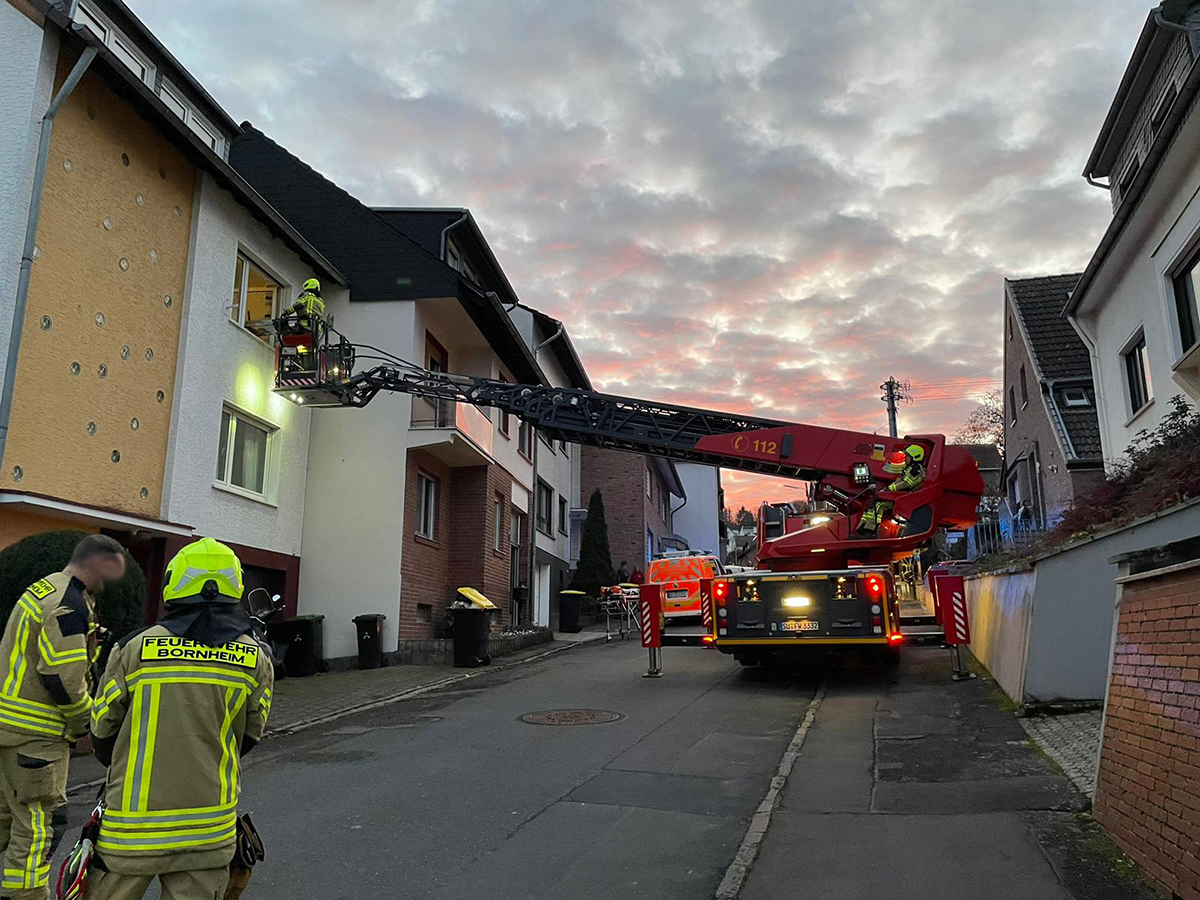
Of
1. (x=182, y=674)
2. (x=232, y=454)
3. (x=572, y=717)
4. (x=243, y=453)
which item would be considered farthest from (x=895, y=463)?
(x=182, y=674)

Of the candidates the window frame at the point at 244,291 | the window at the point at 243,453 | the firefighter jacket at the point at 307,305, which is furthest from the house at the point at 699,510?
the firefighter jacket at the point at 307,305

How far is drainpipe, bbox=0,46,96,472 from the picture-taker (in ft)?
30.2

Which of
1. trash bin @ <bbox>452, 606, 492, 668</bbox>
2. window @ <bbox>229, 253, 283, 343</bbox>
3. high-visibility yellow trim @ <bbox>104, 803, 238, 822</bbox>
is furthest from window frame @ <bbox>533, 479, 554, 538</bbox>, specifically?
high-visibility yellow trim @ <bbox>104, 803, 238, 822</bbox>

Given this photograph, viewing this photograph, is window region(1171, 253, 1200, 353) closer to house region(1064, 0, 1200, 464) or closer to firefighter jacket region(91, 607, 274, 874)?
house region(1064, 0, 1200, 464)

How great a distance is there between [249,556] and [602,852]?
10.7 metres

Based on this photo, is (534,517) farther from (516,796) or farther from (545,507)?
(516,796)

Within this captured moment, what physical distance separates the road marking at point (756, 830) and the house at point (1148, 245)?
23.1 ft

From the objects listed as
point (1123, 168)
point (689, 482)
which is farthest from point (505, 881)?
point (689, 482)

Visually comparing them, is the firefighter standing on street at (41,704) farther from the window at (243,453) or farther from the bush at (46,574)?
the window at (243,453)

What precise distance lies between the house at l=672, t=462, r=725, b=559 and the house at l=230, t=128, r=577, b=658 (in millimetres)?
34671

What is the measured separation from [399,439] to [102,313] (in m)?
6.44

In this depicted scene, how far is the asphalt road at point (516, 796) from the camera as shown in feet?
16.6

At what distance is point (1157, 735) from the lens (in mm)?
4430

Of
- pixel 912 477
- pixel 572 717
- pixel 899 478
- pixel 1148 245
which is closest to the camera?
pixel 572 717
